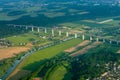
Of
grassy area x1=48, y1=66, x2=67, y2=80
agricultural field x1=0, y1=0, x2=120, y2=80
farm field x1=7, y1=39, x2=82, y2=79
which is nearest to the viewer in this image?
grassy area x1=48, y1=66, x2=67, y2=80

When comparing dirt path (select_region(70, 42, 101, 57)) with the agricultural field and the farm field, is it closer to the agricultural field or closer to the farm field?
the agricultural field

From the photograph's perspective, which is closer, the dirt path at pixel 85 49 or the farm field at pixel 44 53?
the farm field at pixel 44 53

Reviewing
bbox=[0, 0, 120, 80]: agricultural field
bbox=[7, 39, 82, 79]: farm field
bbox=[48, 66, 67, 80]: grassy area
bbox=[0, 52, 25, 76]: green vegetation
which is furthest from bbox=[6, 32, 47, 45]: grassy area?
bbox=[48, 66, 67, 80]: grassy area

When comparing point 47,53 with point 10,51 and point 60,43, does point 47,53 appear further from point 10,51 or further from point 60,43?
point 60,43

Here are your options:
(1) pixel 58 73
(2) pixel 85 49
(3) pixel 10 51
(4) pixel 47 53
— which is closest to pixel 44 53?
(4) pixel 47 53

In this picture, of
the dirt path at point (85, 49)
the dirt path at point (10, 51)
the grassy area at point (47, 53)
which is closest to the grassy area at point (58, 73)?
the grassy area at point (47, 53)

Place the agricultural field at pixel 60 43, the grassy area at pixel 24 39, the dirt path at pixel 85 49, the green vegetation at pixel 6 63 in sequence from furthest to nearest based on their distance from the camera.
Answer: the grassy area at pixel 24 39 → the dirt path at pixel 85 49 → the green vegetation at pixel 6 63 → the agricultural field at pixel 60 43

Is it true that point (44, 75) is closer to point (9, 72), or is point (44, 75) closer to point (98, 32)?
point (9, 72)

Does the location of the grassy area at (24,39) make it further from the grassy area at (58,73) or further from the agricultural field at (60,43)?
the grassy area at (58,73)
